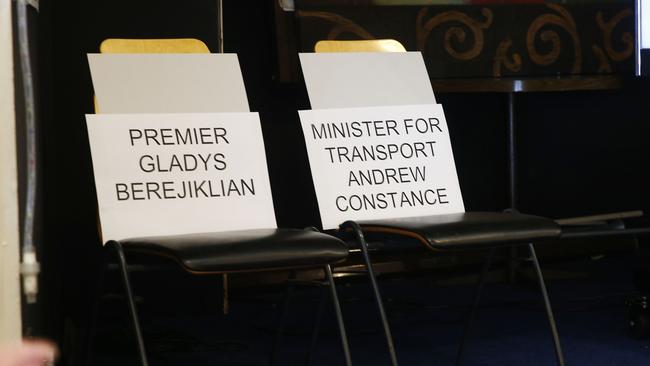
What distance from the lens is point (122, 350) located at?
3.16 metres

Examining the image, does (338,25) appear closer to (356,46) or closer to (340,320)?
(356,46)

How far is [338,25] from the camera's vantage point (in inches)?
→ 146

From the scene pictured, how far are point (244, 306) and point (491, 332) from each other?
3.55 ft

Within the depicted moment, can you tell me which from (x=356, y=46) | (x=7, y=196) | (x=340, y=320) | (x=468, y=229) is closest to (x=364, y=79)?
(x=356, y=46)

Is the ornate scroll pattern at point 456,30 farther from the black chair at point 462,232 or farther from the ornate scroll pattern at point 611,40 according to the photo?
the black chair at point 462,232

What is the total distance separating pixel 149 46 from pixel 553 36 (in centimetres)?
182

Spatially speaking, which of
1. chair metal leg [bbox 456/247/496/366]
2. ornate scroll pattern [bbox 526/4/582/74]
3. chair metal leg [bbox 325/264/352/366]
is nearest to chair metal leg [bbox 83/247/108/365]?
chair metal leg [bbox 325/264/352/366]

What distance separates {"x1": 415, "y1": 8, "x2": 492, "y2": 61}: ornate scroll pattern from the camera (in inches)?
149

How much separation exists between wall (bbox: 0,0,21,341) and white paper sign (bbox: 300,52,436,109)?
4.94 ft

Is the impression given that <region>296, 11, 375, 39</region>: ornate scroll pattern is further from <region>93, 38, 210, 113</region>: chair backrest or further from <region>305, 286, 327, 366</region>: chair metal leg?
<region>305, 286, 327, 366</region>: chair metal leg

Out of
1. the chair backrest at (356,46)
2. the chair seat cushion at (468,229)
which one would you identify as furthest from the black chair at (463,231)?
the chair backrest at (356,46)

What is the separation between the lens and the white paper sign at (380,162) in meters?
2.62

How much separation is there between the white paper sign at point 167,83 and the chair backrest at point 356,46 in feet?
1.33

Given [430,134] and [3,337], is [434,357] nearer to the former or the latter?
[430,134]
